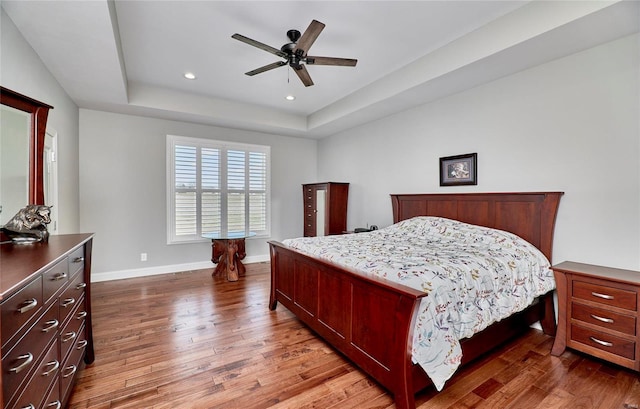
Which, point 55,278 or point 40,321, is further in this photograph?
point 55,278

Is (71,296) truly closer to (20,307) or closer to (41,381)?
(41,381)

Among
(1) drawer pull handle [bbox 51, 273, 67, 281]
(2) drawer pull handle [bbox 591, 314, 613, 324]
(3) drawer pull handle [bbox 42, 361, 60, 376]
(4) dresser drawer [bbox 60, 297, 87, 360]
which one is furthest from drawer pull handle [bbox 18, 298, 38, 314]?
(2) drawer pull handle [bbox 591, 314, 613, 324]

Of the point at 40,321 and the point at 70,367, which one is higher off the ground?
the point at 40,321

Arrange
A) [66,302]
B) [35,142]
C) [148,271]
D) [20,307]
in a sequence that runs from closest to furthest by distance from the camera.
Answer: [20,307] < [66,302] < [35,142] < [148,271]

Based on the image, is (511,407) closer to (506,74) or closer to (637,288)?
(637,288)

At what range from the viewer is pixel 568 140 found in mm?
2684

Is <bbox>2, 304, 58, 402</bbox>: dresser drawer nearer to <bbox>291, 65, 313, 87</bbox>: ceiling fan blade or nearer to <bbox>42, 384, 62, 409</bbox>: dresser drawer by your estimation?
<bbox>42, 384, 62, 409</bbox>: dresser drawer

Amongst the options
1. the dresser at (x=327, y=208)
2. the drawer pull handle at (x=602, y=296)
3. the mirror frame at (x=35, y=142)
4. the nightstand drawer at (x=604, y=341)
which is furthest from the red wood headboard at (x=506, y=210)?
the mirror frame at (x=35, y=142)

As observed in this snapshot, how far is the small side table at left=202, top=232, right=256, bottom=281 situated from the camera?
4.38 metres

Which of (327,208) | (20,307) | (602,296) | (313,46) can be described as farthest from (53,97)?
(602,296)

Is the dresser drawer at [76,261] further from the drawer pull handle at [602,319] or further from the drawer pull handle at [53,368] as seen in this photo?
the drawer pull handle at [602,319]

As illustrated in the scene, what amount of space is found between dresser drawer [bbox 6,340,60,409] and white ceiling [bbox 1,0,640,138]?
222 centimetres

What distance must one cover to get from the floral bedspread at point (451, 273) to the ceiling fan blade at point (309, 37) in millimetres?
1792

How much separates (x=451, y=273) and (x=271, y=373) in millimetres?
1466
